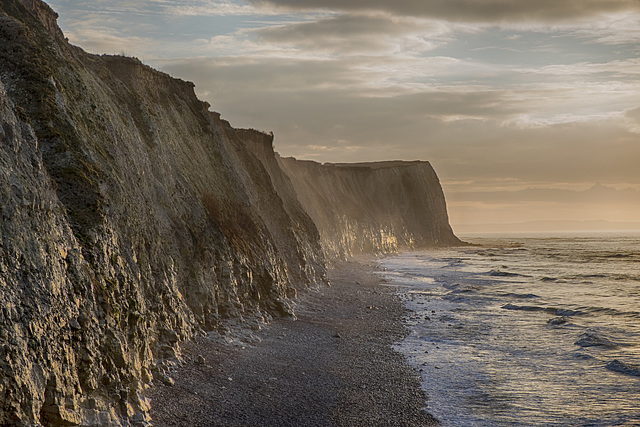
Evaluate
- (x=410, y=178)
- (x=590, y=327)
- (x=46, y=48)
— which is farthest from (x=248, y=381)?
(x=410, y=178)

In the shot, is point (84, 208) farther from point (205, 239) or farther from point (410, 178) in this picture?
point (410, 178)

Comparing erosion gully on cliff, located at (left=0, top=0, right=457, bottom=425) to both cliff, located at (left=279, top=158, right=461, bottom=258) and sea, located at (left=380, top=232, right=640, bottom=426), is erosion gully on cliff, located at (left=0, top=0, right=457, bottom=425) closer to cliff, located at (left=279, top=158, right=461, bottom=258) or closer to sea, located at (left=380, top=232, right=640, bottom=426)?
sea, located at (left=380, top=232, right=640, bottom=426)

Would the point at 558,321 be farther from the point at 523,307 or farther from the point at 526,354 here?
the point at 526,354

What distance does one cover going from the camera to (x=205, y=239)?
19.8m

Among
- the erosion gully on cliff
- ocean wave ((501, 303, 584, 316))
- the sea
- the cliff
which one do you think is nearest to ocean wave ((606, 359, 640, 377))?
A: the sea

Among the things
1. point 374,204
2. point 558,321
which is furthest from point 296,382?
point 374,204

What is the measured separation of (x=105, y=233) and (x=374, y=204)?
316 ft

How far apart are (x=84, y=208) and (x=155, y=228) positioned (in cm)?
480

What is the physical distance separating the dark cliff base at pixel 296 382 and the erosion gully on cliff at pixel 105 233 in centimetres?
87

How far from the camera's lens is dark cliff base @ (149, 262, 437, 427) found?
11984mm

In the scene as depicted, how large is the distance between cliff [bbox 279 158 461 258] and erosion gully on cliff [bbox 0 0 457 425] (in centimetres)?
3863

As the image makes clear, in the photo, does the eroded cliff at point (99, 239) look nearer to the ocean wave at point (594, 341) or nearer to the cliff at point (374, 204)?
the ocean wave at point (594, 341)

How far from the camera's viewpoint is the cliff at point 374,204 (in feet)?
235

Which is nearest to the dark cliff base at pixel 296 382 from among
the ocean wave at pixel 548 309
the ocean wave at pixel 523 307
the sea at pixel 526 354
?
the sea at pixel 526 354
